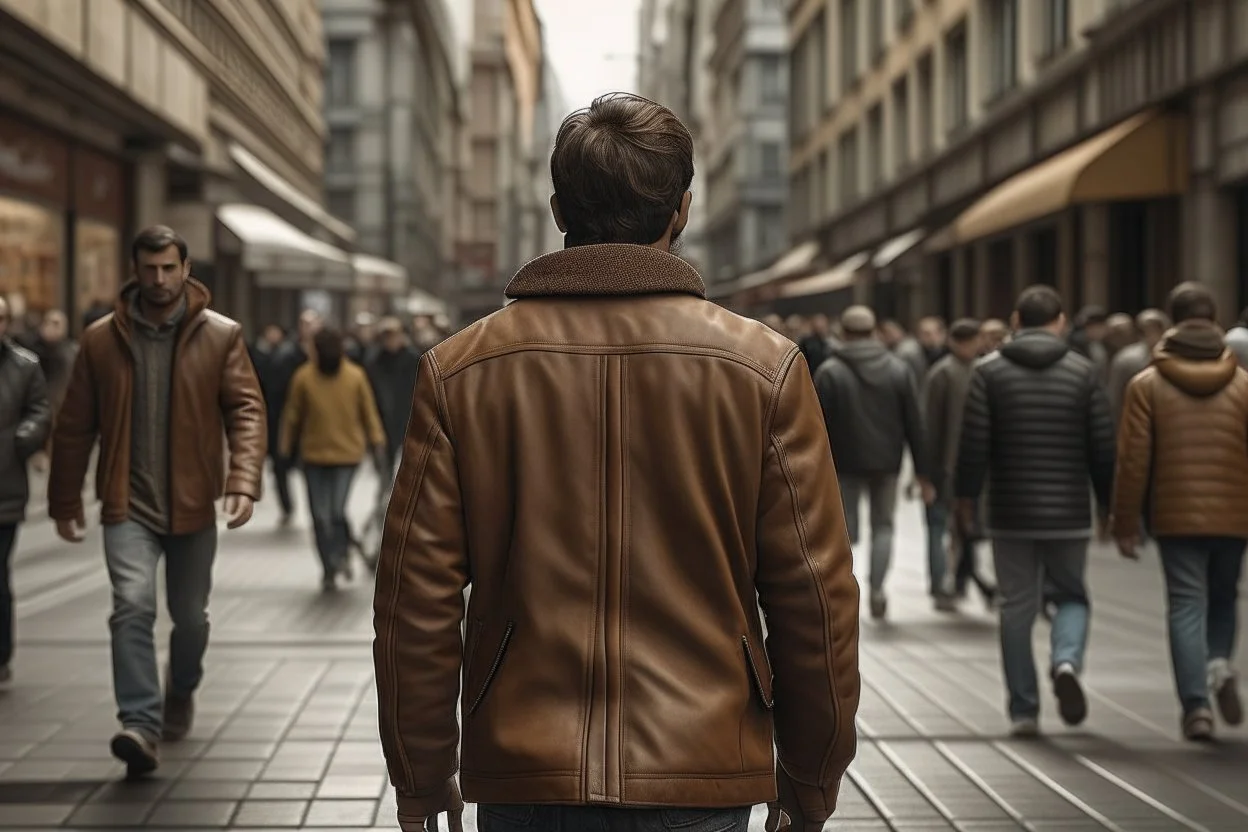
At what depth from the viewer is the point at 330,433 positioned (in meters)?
12.9

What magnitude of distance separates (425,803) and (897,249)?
Result: 3088 cm

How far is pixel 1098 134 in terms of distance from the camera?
23172 millimetres

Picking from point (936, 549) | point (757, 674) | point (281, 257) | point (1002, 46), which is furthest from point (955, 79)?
point (757, 674)

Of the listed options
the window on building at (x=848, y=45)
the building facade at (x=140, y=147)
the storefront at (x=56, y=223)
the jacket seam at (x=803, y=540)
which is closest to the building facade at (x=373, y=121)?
the window on building at (x=848, y=45)

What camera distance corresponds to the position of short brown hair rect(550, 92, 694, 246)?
9.69 feet

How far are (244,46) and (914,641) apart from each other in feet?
83.3

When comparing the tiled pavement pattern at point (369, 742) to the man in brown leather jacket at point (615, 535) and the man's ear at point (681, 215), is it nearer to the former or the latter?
the man in brown leather jacket at point (615, 535)

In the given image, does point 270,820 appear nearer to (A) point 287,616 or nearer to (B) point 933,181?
(A) point 287,616

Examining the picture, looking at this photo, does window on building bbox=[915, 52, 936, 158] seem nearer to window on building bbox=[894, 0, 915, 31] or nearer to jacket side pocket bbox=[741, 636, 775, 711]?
window on building bbox=[894, 0, 915, 31]

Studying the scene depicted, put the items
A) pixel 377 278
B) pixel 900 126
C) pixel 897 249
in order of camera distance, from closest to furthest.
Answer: pixel 897 249 → pixel 377 278 → pixel 900 126

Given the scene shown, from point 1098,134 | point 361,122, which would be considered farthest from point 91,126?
point 361,122

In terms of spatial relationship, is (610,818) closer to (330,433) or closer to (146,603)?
(146,603)

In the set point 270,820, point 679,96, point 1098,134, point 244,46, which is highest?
point 679,96

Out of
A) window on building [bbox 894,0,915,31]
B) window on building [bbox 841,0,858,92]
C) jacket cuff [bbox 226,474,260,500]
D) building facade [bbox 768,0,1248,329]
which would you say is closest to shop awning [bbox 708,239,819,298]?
building facade [bbox 768,0,1248,329]
